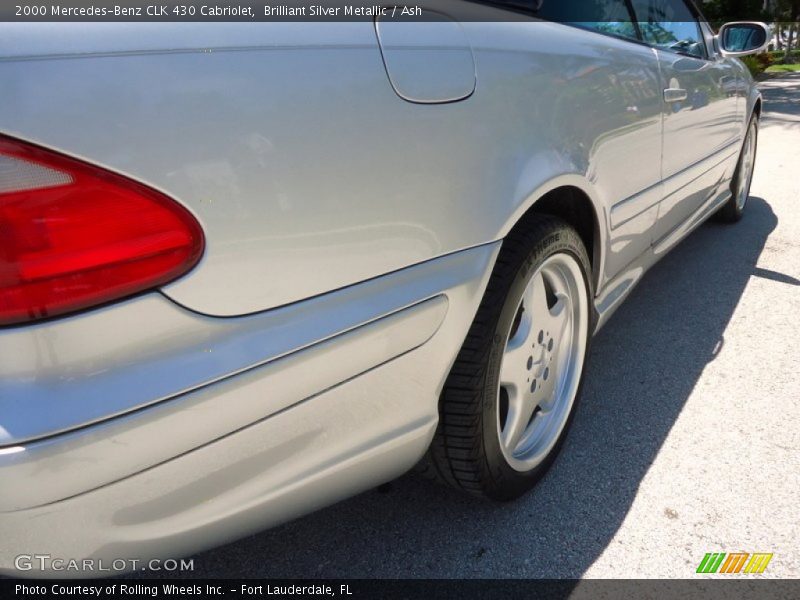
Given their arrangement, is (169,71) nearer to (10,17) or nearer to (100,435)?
(10,17)

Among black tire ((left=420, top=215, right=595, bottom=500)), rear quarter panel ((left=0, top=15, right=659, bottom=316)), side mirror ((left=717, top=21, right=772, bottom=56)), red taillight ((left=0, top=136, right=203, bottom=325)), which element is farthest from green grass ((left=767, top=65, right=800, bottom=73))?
red taillight ((left=0, top=136, right=203, bottom=325))

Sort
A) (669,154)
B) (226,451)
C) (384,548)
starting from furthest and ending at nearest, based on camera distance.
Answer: (669,154)
(384,548)
(226,451)

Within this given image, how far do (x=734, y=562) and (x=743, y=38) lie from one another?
3138mm

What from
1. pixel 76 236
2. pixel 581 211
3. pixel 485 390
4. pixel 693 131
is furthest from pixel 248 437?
pixel 693 131

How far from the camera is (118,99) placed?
974 mm

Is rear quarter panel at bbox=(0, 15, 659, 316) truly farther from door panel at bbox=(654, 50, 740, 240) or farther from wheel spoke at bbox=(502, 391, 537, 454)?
door panel at bbox=(654, 50, 740, 240)

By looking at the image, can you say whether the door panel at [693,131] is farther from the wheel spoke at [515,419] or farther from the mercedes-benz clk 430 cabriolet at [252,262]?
the wheel spoke at [515,419]

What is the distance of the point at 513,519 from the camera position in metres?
1.92

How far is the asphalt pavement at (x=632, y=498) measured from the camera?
1.76 meters

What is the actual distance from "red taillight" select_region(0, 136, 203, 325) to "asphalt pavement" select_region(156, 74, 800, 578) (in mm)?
1007

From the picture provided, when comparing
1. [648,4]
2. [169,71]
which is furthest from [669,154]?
[169,71]

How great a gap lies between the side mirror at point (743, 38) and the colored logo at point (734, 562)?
2989mm

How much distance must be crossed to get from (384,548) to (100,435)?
1.02 metres

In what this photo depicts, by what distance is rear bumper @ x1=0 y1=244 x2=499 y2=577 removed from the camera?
995 millimetres
